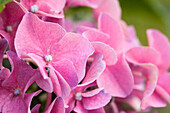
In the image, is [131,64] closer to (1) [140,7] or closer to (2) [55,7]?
(2) [55,7]

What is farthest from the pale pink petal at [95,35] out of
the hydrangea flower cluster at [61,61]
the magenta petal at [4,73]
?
the magenta petal at [4,73]

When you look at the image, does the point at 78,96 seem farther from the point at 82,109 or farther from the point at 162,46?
the point at 162,46

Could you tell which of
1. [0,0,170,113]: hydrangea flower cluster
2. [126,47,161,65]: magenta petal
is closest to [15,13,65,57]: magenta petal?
[0,0,170,113]: hydrangea flower cluster

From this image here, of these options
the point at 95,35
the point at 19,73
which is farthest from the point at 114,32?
the point at 19,73

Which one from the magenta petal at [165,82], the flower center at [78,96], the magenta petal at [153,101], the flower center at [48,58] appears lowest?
the magenta petal at [153,101]

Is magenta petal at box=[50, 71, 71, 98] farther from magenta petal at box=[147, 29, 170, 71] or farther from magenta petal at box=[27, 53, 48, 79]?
magenta petal at box=[147, 29, 170, 71]

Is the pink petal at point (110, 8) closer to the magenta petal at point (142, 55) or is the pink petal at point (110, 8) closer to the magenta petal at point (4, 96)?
the magenta petal at point (142, 55)
